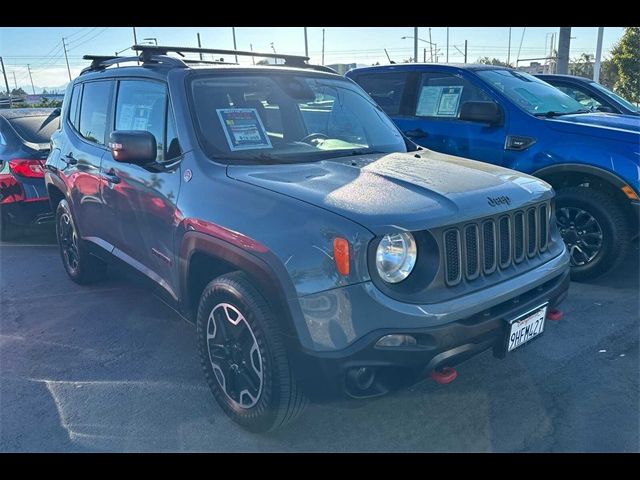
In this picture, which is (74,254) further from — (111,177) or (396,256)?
(396,256)

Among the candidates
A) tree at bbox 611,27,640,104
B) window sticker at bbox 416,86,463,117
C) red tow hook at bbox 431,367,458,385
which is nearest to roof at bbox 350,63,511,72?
window sticker at bbox 416,86,463,117

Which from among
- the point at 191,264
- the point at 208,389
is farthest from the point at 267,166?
the point at 208,389

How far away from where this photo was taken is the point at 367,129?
3818 mm

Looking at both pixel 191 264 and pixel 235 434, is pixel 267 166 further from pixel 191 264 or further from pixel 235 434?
pixel 235 434

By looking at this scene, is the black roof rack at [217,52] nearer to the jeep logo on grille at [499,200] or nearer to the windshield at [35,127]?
the jeep logo on grille at [499,200]

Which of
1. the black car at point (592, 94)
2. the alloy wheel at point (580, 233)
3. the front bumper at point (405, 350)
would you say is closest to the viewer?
the front bumper at point (405, 350)

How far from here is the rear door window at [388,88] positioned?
597 cm

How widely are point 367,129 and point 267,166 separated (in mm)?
1101

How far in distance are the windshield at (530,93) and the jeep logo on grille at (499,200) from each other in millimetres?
2675

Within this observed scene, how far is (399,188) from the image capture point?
2.68 m

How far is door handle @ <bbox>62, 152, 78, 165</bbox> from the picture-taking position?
4.43m

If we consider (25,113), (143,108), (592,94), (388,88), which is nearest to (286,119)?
(143,108)

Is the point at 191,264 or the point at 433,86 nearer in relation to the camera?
the point at 191,264

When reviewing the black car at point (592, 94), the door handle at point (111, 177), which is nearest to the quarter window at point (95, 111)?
the door handle at point (111, 177)
